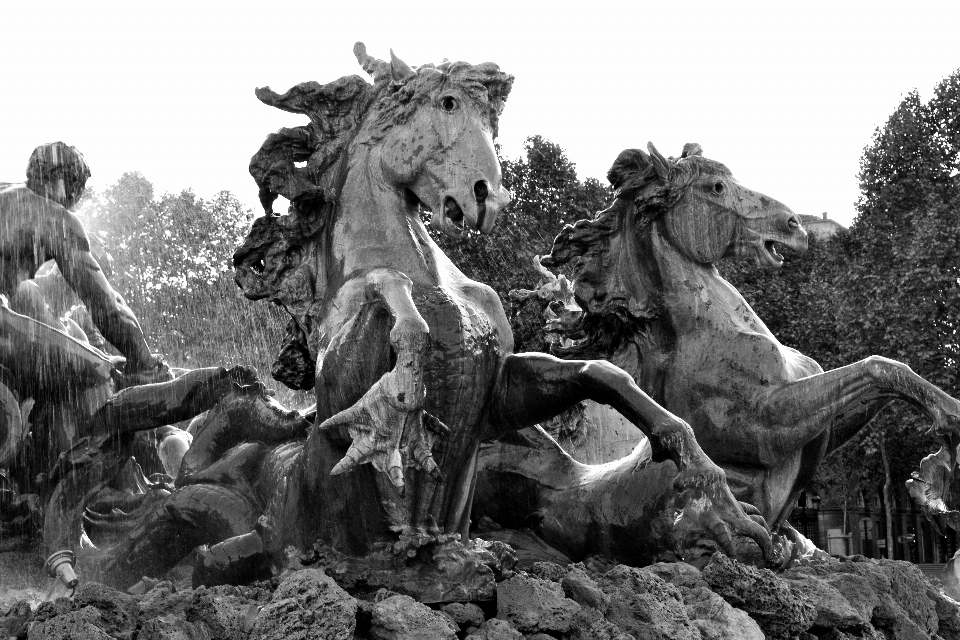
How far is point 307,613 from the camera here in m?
3.66

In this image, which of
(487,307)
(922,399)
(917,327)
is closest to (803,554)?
(922,399)

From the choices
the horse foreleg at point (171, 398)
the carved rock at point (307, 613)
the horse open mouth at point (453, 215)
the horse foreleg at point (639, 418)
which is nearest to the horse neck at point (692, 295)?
the horse foreleg at point (639, 418)

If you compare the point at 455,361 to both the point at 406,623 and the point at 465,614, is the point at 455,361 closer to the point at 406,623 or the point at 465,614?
the point at 465,614

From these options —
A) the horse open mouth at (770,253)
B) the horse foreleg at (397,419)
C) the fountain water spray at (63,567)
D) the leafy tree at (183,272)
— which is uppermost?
the leafy tree at (183,272)

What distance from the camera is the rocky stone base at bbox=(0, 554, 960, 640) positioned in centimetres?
365

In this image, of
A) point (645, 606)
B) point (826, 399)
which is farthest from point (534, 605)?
point (826, 399)

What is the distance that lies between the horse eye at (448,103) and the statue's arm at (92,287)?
220 centimetres

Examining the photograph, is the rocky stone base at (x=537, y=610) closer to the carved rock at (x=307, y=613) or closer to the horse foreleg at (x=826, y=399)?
the carved rock at (x=307, y=613)

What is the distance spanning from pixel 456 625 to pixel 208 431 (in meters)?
2.07

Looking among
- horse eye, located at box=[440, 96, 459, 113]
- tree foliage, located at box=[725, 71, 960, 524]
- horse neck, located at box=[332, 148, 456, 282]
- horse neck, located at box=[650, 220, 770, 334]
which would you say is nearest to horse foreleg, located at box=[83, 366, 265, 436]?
horse neck, located at box=[332, 148, 456, 282]

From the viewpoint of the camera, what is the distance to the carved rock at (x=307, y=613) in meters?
3.61

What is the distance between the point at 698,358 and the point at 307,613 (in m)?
3.58

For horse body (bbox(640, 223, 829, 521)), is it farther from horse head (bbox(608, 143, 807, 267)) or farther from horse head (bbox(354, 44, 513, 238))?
horse head (bbox(354, 44, 513, 238))

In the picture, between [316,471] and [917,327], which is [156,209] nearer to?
[917,327]
